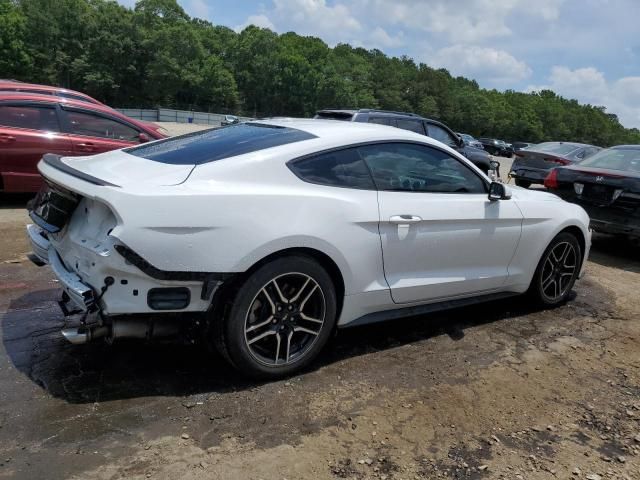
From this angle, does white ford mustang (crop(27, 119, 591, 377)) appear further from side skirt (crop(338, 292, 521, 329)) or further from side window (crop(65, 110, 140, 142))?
side window (crop(65, 110, 140, 142))

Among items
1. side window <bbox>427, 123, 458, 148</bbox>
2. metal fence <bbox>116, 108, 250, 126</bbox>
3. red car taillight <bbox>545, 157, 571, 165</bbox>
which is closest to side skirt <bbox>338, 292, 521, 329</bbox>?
side window <bbox>427, 123, 458, 148</bbox>

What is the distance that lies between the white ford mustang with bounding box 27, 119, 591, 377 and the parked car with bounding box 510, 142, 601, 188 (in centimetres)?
982

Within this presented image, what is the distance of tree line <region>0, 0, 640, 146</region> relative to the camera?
76938 millimetres

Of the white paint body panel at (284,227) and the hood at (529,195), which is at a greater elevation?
the hood at (529,195)

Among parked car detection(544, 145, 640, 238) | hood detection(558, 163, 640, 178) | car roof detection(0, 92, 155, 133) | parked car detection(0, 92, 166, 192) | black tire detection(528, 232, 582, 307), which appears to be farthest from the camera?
car roof detection(0, 92, 155, 133)

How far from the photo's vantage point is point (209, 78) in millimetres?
84250

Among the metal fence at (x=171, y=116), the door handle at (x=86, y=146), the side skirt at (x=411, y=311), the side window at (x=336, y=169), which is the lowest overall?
the metal fence at (x=171, y=116)

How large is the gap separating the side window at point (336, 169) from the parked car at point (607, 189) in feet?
15.1

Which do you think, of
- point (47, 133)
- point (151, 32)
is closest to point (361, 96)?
point (151, 32)

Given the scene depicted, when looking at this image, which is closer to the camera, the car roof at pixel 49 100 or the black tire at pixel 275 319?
the black tire at pixel 275 319

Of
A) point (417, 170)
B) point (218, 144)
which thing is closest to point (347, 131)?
point (417, 170)

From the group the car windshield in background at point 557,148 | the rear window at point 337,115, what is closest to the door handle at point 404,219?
the rear window at point 337,115

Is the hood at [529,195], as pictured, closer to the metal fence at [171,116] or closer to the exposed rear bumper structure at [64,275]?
the exposed rear bumper structure at [64,275]

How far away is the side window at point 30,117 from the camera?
7613mm
